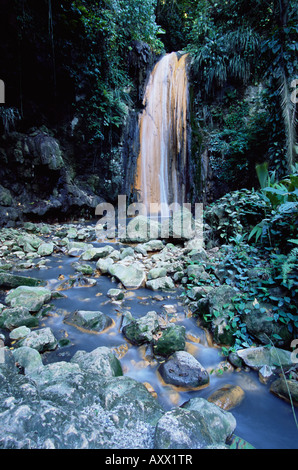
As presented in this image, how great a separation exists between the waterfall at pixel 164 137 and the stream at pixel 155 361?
606 centimetres

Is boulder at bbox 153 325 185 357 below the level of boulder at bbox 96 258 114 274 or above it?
below

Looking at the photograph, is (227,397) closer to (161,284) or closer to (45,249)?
(161,284)

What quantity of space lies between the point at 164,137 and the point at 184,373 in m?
8.80

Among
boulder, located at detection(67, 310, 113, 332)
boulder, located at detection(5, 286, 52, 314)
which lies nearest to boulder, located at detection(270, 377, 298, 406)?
boulder, located at detection(67, 310, 113, 332)

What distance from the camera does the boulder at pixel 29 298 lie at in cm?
260

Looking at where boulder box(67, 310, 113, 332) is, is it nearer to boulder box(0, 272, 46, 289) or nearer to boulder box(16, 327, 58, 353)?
boulder box(16, 327, 58, 353)

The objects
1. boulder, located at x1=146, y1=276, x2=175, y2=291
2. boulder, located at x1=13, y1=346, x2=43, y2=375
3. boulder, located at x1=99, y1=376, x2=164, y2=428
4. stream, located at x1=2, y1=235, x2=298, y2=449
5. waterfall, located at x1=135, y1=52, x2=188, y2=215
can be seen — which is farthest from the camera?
waterfall, located at x1=135, y1=52, x2=188, y2=215

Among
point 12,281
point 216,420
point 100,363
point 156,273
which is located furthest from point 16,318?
point 216,420

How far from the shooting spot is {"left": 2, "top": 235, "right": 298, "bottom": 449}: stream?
1514 millimetres

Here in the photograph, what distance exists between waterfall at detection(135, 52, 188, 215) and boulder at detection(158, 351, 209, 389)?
7.34 meters

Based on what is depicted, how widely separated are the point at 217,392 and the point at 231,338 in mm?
540

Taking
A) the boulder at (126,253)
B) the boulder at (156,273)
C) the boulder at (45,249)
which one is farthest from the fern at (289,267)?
the boulder at (45,249)

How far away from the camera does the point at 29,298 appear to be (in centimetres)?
266

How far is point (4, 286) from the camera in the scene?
3066 mm
